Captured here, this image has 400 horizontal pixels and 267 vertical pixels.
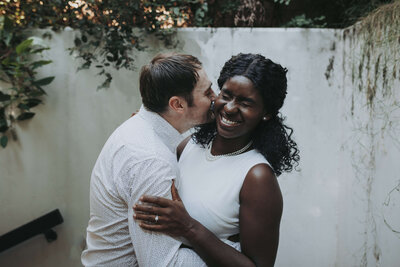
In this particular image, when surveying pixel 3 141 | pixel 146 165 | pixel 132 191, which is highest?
pixel 146 165

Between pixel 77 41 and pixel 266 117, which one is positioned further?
pixel 77 41

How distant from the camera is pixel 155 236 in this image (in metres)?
1.46

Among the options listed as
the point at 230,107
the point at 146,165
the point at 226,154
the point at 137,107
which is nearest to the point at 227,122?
the point at 230,107

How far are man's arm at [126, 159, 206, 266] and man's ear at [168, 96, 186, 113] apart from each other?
38cm

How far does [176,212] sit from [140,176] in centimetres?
20

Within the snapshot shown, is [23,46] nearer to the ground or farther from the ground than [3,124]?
farther from the ground

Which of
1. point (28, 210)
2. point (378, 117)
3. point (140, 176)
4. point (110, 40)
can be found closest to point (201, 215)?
point (140, 176)

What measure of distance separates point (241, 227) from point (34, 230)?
2.45m

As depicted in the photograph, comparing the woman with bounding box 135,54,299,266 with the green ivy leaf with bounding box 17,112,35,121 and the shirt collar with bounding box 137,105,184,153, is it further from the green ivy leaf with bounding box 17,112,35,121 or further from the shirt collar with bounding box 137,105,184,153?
the green ivy leaf with bounding box 17,112,35,121

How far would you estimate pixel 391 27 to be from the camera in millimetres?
2348

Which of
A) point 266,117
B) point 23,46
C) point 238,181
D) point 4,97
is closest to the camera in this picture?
point 238,181

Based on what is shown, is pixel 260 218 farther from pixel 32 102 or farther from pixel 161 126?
pixel 32 102

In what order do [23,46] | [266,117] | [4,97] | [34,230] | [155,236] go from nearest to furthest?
[155,236]
[266,117]
[23,46]
[4,97]
[34,230]

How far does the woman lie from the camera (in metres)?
1.47
